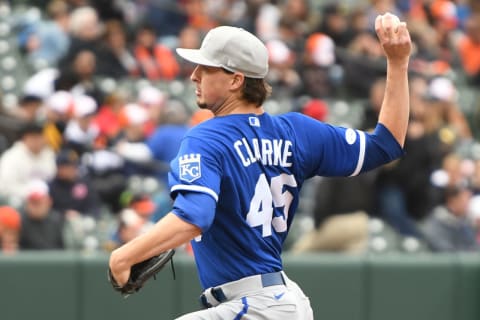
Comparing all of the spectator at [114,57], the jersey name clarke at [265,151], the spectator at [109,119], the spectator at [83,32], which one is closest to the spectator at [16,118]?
the spectator at [109,119]

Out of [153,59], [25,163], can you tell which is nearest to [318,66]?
[153,59]

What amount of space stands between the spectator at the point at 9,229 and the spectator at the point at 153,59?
15.3 feet

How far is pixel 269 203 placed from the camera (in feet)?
15.4

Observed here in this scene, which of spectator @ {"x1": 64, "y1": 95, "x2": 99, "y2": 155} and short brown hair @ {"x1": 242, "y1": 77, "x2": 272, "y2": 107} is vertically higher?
spectator @ {"x1": 64, "y1": 95, "x2": 99, "y2": 155}

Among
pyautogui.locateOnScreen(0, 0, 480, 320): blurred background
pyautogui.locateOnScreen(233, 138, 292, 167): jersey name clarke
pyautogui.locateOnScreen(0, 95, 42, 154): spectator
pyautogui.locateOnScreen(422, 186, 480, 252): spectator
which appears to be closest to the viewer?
pyautogui.locateOnScreen(233, 138, 292, 167): jersey name clarke

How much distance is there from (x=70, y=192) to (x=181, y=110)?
4.86 ft

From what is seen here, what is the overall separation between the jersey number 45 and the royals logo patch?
341 millimetres

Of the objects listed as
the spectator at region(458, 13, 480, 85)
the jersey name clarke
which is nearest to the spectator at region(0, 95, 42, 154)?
the spectator at region(458, 13, 480, 85)

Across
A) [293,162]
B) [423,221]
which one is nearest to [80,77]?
[423,221]

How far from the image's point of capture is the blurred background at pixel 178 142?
851 centimetres

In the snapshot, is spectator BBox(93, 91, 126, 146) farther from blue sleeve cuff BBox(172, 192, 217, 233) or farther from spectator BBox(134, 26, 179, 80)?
blue sleeve cuff BBox(172, 192, 217, 233)

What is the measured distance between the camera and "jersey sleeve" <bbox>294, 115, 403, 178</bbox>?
191 inches

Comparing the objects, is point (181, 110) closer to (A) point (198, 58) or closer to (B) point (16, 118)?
(B) point (16, 118)

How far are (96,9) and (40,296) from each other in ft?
20.8
